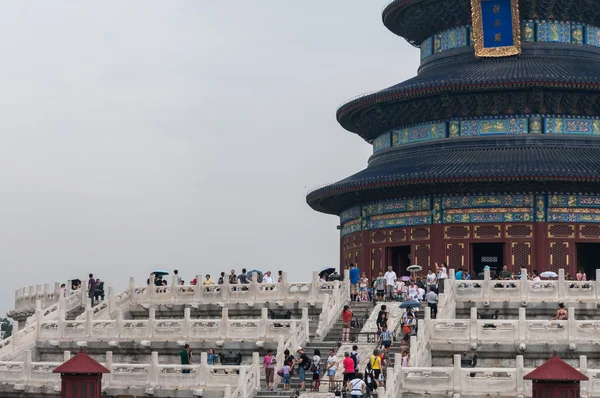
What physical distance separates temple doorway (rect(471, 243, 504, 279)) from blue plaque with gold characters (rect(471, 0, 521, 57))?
944cm

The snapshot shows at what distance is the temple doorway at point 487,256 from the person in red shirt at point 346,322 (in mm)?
18975

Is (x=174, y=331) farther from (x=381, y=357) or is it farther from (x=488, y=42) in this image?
(x=488, y=42)

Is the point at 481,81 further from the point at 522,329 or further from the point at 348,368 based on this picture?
the point at 348,368

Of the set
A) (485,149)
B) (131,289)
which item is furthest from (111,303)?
(485,149)

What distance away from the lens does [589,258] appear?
61.1m

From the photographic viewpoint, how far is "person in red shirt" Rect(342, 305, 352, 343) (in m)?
40.5

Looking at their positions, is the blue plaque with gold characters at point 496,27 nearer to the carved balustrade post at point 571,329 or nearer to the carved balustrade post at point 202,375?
the carved balustrade post at point 571,329

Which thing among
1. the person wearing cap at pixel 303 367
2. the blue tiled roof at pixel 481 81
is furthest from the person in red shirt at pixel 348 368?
the blue tiled roof at pixel 481 81

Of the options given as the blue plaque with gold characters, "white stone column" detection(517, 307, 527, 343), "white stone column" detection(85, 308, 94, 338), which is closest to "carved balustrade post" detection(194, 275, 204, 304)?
"white stone column" detection(85, 308, 94, 338)

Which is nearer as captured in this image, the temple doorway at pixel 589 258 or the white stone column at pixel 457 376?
the white stone column at pixel 457 376

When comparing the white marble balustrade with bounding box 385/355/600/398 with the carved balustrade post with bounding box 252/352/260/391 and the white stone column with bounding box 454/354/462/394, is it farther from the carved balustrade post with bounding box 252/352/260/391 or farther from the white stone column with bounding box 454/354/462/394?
the carved balustrade post with bounding box 252/352/260/391

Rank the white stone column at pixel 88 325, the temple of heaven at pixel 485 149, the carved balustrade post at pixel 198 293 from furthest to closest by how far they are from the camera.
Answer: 1. the temple of heaven at pixel 485 149
2. the carved balustrade post at pixel 198 293
3. the white stone column at pixel 88 325

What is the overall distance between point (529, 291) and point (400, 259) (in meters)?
20.6

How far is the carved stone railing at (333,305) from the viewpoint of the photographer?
4112 centimetres
